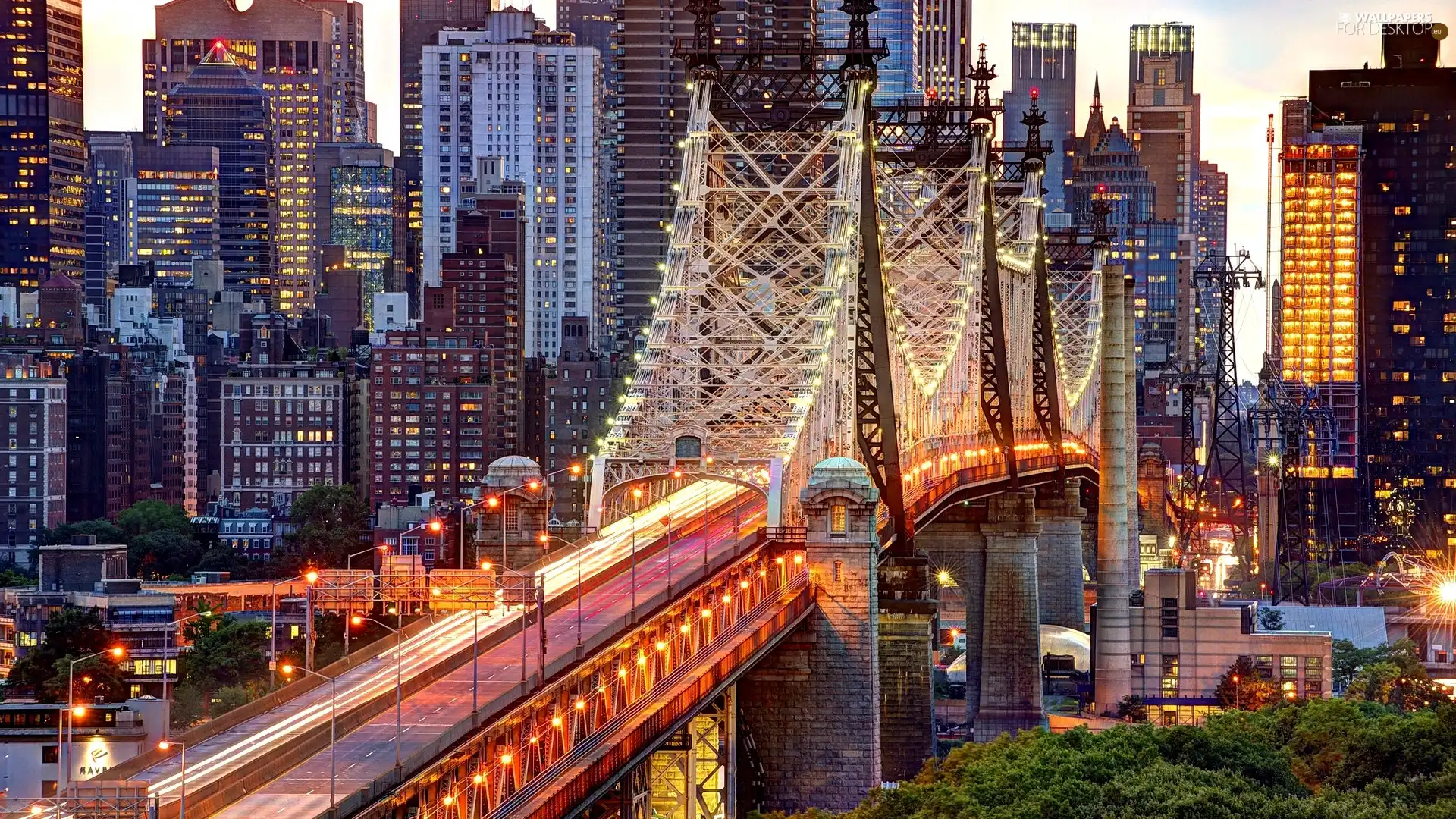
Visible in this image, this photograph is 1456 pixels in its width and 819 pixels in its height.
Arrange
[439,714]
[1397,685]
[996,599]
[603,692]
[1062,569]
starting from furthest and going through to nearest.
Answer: [1062,569]
[996,599]
[1397,685]
[603,692]
[439,714]

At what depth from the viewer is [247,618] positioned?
6604 inches

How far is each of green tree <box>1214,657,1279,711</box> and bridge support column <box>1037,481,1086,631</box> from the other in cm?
2900

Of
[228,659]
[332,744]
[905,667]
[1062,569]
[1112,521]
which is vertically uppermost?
[332,744]

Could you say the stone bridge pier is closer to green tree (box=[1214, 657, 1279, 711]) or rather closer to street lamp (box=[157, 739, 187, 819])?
green tree (box=[1214, 657, 1279, 711])

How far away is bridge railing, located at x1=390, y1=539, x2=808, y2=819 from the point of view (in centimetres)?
4938

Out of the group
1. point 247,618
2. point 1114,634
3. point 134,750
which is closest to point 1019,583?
point 1114,634

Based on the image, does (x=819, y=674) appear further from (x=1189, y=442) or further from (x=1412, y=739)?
(x=1189, y=442)

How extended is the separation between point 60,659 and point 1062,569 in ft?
164

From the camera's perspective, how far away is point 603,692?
57.5 metres

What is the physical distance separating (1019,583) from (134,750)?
39.2 m

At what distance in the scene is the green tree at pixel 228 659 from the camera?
144 metres

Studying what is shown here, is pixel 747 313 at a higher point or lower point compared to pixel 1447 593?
higher

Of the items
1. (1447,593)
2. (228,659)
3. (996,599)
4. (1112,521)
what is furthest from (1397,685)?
(228,659)

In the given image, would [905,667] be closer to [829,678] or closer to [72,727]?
[829,678]
